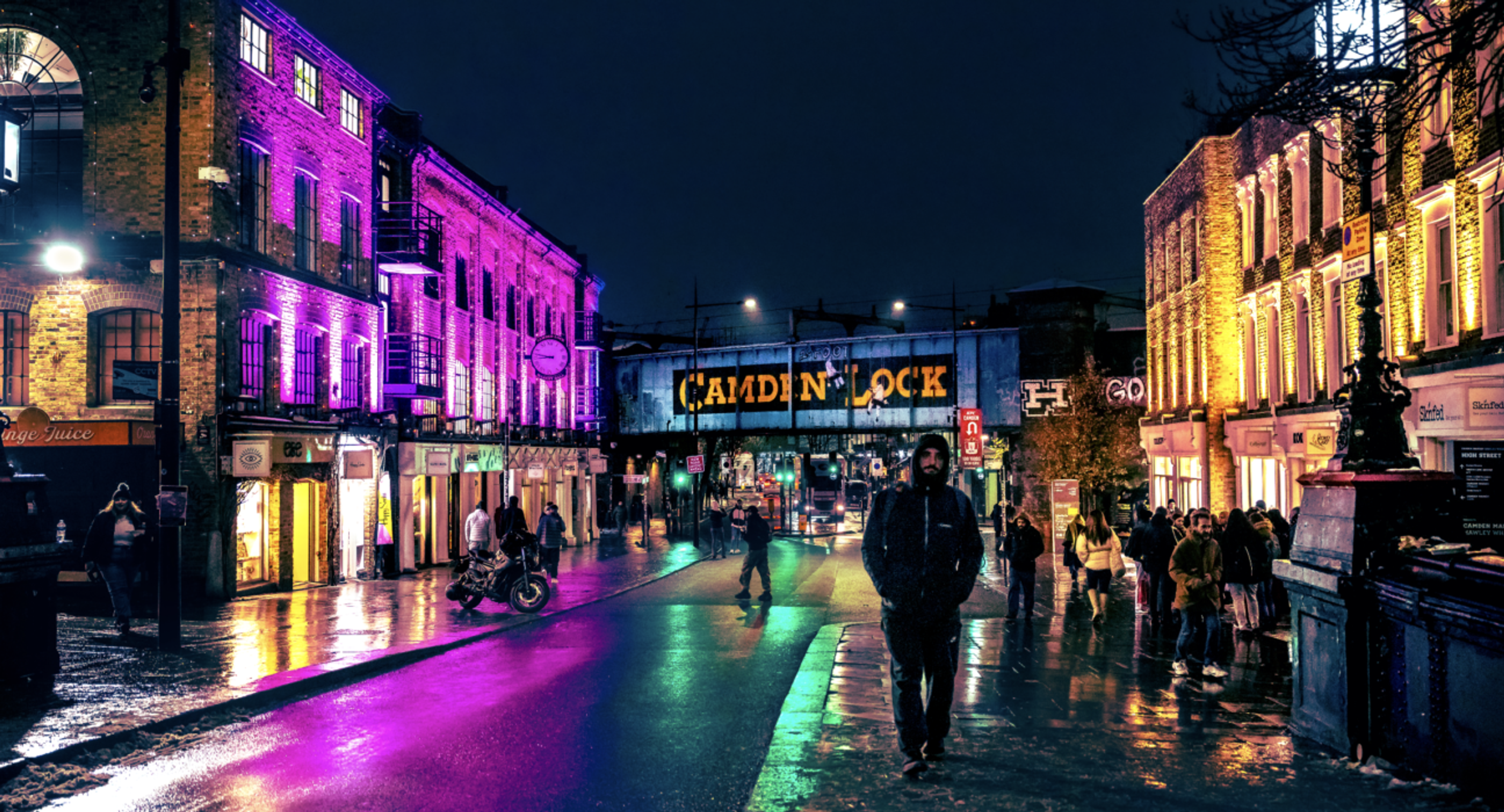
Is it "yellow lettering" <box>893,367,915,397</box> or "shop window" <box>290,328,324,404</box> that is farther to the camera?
"yellow lettering" <box>893,367,915,397</box>

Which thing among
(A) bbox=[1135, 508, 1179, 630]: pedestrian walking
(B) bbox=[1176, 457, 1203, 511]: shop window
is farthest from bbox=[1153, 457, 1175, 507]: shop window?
(A) bbox=[1135, 508, 1179, 630]: pedestrian walking

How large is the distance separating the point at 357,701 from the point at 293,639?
4350 millimetres

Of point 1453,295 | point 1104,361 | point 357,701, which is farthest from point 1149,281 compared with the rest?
point 357,701

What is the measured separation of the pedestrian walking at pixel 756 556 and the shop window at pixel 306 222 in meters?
10.7

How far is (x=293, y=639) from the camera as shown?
43.7 ft

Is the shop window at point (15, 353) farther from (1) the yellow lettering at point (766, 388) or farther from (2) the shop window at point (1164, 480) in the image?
(1) the yellow lettering at point (766, 388)

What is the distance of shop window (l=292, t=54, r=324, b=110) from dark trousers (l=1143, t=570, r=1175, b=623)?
60.2ft

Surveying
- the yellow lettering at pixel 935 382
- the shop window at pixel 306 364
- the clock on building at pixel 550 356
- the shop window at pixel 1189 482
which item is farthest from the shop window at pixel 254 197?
the yellow lettering at pixel 935 382

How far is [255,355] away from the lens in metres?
20.1

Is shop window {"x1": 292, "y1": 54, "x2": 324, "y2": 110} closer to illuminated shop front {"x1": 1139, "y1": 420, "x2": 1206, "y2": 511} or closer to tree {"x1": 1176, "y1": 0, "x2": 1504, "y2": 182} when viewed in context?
tree {"x1": 1176, "y1": 0, "x2": 1504, "y2": 182}

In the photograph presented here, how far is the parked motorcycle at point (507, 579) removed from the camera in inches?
645

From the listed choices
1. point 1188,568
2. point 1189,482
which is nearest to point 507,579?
point 1188,568

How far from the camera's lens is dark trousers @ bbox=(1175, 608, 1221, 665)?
10.3 meters

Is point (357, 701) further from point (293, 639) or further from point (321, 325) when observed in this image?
point (321, 325)
